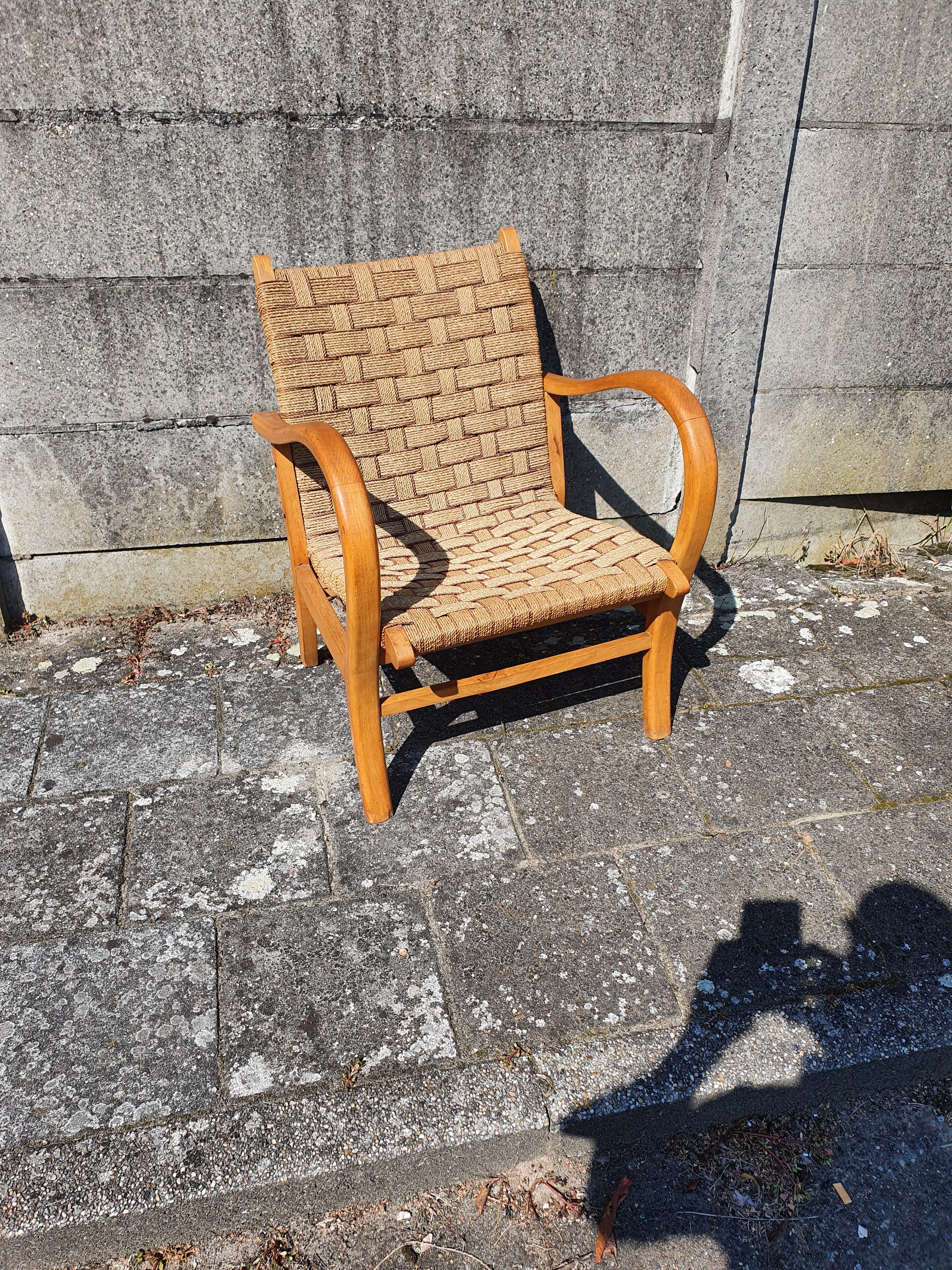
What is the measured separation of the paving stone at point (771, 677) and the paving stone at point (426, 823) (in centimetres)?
77

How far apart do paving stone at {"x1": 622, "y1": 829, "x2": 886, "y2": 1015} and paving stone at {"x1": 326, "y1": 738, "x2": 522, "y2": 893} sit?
13.9 inches

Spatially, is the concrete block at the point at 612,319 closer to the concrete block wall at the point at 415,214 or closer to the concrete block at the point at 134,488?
the concrete block wall at the point at 415,214

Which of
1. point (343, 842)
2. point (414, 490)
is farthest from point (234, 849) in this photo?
point (414, 490)

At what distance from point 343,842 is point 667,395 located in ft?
4.40

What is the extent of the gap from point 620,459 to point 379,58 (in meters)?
1.40

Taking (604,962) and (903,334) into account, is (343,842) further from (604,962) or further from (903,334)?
(903,334)

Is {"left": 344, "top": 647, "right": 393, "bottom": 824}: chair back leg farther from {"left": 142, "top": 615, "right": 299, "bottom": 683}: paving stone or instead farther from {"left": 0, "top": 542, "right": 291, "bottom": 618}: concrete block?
{"left": 0, "top": 542, "right": 291, "bottom": 618}: concrete block

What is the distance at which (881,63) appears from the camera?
2535 mm

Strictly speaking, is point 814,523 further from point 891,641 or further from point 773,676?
point 773,676

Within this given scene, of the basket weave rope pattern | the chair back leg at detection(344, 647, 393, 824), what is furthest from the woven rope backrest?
the chair back leg at detection(344, 647, 393, 824)

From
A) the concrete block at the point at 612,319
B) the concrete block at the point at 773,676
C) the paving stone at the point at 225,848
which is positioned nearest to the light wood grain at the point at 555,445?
the concrete block at the point at 612,319

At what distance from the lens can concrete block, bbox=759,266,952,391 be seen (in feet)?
9.32

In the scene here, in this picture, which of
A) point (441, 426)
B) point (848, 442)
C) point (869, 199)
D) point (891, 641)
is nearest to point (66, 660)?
point (441, 426)

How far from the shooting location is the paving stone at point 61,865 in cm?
189
